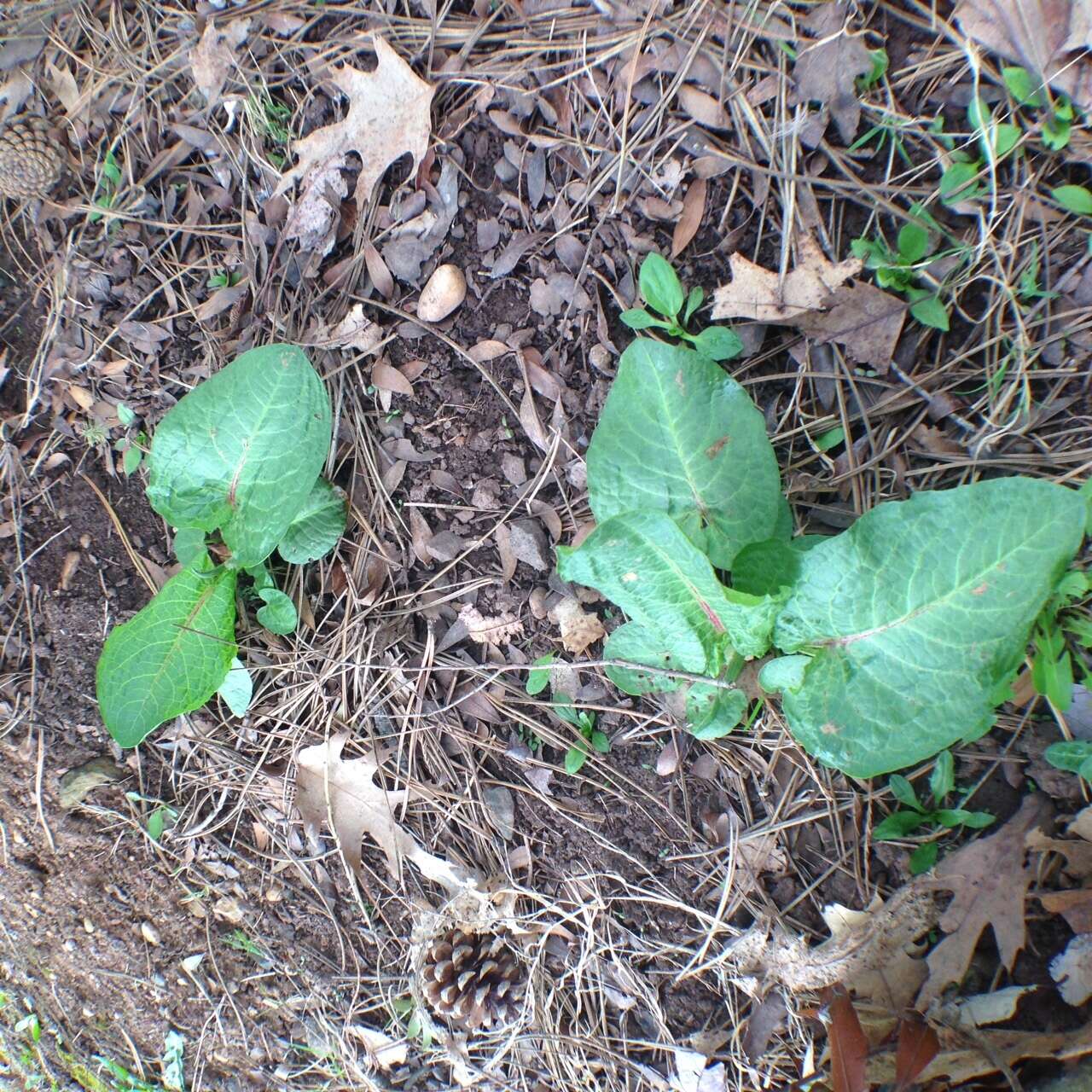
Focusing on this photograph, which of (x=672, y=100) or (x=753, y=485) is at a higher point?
(x=672, y=100)

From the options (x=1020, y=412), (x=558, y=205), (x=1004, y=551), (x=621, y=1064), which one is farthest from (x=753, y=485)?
(x=621, y=1064)

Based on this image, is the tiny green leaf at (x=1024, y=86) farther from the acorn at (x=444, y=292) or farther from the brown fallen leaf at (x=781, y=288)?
the acorn at (x=444, y=292)

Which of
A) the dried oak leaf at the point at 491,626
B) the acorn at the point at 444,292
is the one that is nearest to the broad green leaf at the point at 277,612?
the dried oak leaf at the point at 491,626

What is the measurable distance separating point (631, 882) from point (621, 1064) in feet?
1.55

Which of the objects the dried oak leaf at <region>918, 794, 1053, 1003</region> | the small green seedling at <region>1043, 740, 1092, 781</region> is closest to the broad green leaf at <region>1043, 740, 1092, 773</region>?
the small green seedling at <region>1043, 740, 1092, 781</region>

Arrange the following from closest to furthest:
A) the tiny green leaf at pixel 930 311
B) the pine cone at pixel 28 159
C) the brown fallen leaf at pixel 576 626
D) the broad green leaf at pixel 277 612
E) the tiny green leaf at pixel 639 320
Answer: the tiny green leaf at pixel 930 311
the tiny green leaf at pixel 639 320
the brown fallen leaf at pixel 576 626
the broad green leaf at pixel 277 612
the pine cone at pixel 28 159

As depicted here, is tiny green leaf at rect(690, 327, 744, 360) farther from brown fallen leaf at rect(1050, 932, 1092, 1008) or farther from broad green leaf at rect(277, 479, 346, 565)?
Answer: brown fallen leaf at rect(1050, 932, 1092, 1008)

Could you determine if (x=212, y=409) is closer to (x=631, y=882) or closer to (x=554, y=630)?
(x=554, y=630)

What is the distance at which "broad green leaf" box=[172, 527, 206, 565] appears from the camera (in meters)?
1.92

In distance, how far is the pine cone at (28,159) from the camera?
205 centimetres

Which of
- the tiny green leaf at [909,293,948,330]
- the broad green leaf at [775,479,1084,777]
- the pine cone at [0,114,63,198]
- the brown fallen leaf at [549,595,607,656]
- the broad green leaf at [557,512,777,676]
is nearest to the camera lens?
the broad green leaf at [775,479,1084,777]

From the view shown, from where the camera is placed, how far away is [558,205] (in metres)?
1.78

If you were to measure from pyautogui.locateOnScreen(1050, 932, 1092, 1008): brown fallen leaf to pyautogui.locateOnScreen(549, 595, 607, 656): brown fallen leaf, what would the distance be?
118cm

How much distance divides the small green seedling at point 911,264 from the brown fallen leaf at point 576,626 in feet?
3.26
